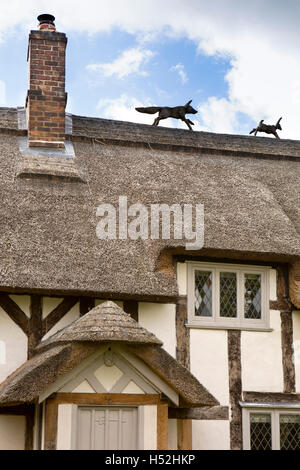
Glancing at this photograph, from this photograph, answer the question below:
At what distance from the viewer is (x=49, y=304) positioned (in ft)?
39.4

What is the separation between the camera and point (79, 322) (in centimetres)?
1076

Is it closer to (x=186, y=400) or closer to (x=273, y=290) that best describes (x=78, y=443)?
(x=186, y=400)

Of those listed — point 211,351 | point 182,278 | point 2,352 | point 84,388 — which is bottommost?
point 84,388

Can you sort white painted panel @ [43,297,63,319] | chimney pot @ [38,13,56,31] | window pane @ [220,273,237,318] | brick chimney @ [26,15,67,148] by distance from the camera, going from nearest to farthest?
1. white painted panel @ [43,297,63,319]
2. window pane @ [220,273,237,318]
3. brick chimney @ [26,15,67,148]
4. chimney pot @ [38,13,56,31]

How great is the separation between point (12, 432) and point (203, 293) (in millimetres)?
3479

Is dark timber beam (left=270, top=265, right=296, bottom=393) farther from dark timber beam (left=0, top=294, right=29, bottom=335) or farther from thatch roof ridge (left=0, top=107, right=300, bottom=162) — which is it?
dark timber beam (left=0, top=294, right=29, bottom=335)

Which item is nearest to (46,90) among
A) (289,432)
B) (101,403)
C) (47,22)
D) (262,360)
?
(47,22)

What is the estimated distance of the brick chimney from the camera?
14.7 metres

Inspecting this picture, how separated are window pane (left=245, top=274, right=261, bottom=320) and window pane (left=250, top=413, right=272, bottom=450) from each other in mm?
1472

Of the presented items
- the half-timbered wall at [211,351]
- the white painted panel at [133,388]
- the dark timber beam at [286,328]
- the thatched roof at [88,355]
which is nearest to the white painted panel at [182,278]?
the half-timbered wall at [211,351]

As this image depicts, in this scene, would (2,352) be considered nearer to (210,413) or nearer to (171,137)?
(210,413)

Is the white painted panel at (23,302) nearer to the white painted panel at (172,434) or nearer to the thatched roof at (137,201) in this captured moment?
the thatched roof at (137,201)

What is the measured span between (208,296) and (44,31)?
584 centimetres

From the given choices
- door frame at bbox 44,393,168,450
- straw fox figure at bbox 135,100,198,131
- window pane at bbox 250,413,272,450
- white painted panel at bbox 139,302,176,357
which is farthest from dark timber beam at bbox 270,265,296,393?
straw fox figure at bbox 135,100,198,131
